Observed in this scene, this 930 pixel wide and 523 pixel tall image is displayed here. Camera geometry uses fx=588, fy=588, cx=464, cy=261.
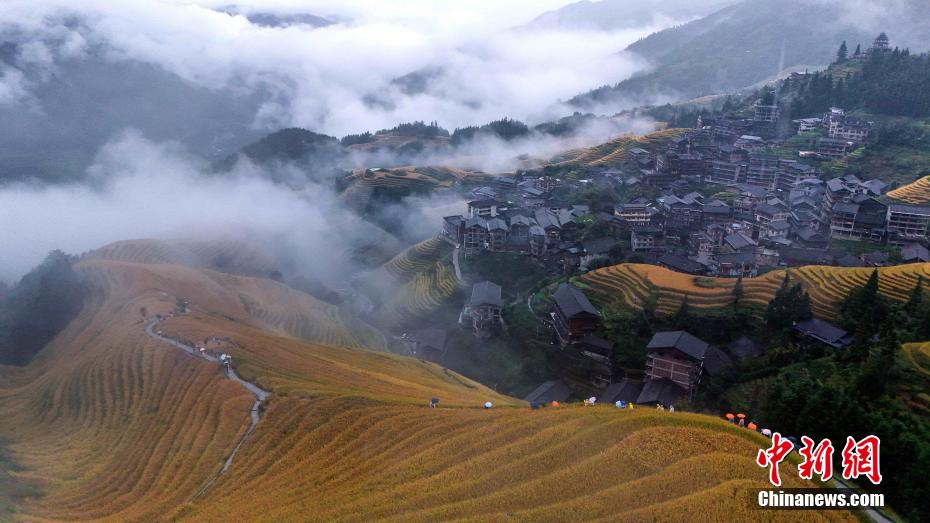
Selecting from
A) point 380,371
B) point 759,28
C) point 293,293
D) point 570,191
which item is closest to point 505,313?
point 380,371

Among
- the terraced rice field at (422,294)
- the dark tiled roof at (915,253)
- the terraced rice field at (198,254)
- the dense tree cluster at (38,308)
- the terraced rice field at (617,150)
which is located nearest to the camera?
the dense tree cluster at (38,308)

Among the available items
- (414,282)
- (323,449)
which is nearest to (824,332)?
(323,449)

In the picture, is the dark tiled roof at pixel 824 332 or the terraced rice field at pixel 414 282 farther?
the terraced rice field at pixel 414 282

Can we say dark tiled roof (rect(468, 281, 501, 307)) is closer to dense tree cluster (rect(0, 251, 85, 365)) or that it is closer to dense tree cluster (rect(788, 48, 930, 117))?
dense tree cluster (rect(0, 251, 85, 365))

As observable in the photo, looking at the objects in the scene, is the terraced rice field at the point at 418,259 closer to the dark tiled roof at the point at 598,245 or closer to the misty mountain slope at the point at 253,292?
the misty mountain slope at the point at 253,292

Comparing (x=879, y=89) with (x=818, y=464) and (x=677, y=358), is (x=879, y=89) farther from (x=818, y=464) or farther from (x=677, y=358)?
(x=818, y=464)

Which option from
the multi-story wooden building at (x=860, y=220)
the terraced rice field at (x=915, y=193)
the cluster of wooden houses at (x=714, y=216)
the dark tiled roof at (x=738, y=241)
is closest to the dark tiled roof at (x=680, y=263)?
the cluster of wooden houses at (x=714, y=216)
